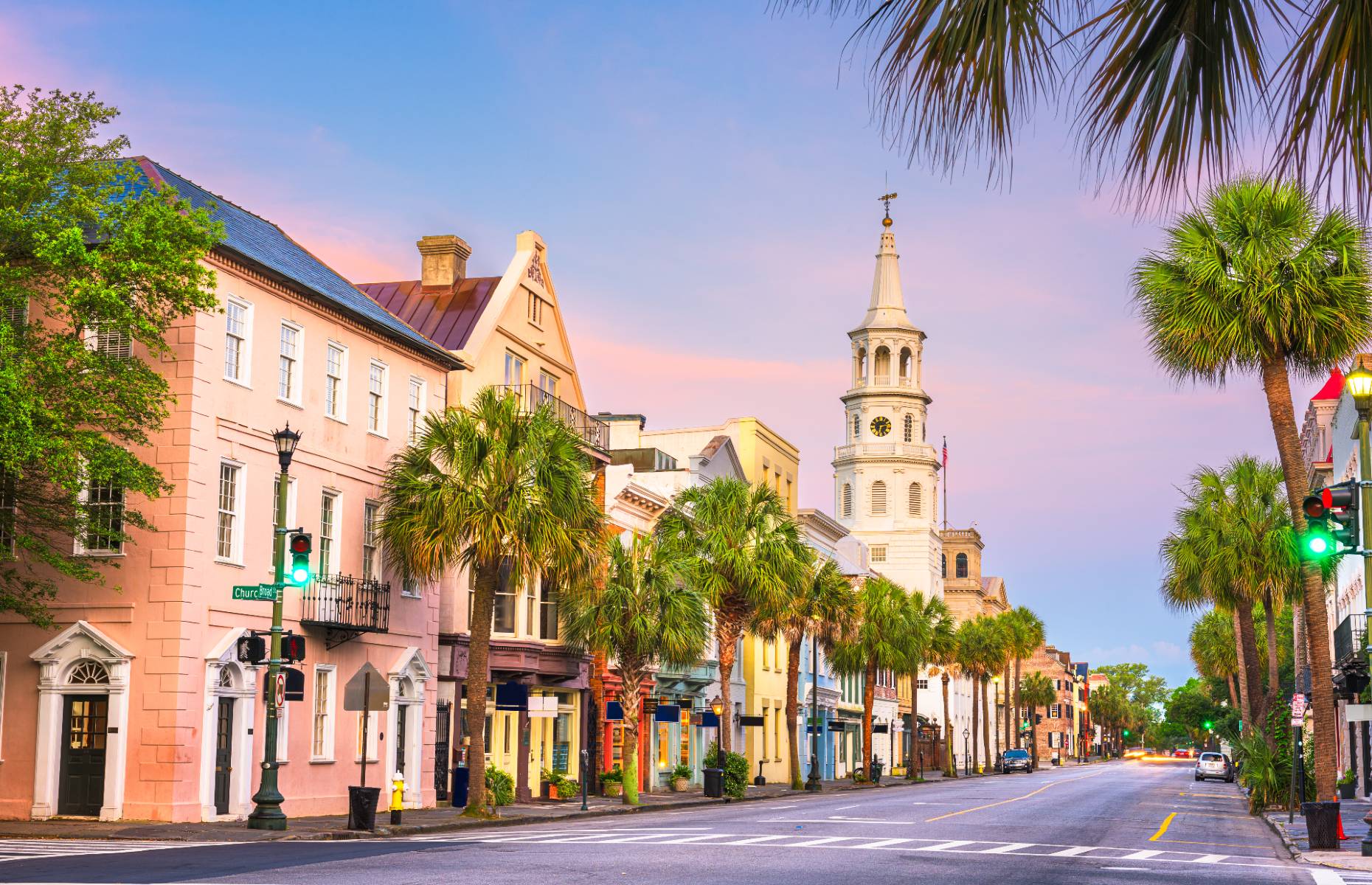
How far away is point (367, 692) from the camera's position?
2688cm

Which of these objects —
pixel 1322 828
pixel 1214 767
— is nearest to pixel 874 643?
pixel 1214 767

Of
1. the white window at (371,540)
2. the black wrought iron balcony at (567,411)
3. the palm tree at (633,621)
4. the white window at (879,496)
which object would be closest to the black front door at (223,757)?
the white window at (371,540)

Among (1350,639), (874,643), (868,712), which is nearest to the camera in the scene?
(1350,639)

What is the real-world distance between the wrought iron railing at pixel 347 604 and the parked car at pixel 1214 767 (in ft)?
199

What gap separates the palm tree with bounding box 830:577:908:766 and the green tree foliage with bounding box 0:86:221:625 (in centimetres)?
4484

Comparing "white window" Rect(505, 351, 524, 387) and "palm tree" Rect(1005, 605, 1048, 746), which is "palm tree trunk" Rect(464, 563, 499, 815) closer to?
"white window" Rect(505, 351, 524, 387)

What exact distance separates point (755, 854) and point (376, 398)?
17.9 metres

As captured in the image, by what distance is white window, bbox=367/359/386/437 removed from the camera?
3547 cm

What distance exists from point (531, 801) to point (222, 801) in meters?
14.5

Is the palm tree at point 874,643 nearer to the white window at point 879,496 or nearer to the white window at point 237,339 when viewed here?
the white window at point 237,339

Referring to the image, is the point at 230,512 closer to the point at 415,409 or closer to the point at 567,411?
the point at 415,409

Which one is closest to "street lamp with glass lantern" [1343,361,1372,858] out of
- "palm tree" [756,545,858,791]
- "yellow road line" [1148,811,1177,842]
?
"yellow road line" [1148,811,1177,842]

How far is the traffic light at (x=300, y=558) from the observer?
25359 millimetres

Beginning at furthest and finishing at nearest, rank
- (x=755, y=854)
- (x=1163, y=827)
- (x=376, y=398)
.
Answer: (x=376, y=398), (x=1163, y=827), (x=755, y=854)
